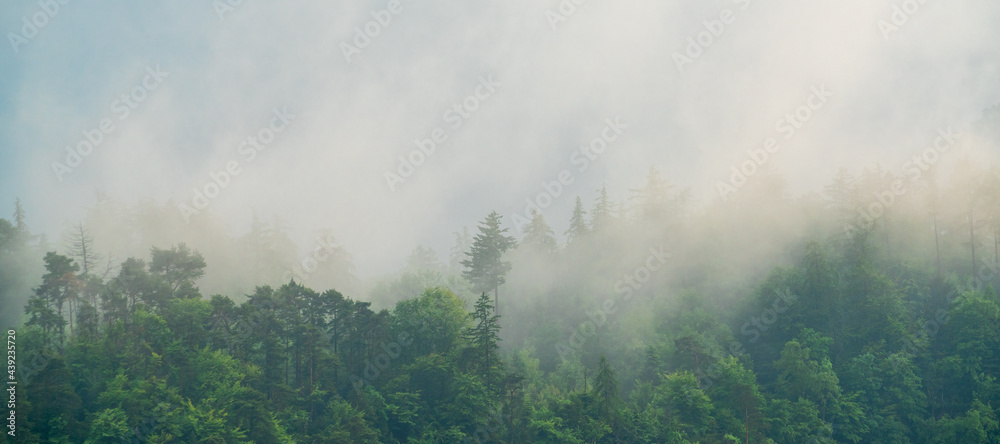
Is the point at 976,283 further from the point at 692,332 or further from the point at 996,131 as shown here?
the point at 996,131

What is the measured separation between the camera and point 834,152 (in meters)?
174

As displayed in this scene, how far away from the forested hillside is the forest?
23 cm

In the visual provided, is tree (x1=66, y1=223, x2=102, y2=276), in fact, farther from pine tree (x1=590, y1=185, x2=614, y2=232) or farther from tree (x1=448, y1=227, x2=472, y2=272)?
pine tree (x1=590, y1=185, x2=614, y2=232)

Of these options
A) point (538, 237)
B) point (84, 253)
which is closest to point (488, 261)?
point (538, 237)

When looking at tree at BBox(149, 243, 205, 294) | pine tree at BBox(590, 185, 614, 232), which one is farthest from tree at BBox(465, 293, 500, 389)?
pine tree at BBox(590, 185, 614, 232)

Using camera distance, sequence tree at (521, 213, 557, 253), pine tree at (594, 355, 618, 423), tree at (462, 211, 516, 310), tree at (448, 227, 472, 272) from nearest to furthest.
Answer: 1. pine tree at (594, 355, 618, 423)
2. tree at (462, 211, 516, 310)
3. tree at (521, 213, 557, 253)
4. tree at (448, 227, 472, 272)

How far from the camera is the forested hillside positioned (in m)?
51.9

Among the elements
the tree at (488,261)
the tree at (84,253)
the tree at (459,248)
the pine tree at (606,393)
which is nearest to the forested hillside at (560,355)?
the pine tree at (606,393)

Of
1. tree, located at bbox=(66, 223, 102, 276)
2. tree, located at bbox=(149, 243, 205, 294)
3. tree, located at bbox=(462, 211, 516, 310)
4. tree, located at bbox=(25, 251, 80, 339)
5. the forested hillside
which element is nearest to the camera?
the forested hillside

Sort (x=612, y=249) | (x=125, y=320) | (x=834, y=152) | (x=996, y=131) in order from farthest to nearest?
(x=834, y=152), (x=996, y=131), (x=612, y=249), (x=125, y=320)

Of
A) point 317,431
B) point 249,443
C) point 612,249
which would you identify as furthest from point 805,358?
point 249,443

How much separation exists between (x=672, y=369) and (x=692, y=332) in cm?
657

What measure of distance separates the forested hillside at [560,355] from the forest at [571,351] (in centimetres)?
23

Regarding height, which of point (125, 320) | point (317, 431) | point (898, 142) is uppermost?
point (898, 142)
